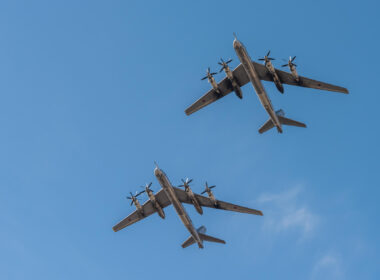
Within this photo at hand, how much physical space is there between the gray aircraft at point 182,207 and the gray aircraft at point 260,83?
37.0ft

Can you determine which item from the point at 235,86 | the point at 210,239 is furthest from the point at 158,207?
the point at 235,86

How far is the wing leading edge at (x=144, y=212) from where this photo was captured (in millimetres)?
75062

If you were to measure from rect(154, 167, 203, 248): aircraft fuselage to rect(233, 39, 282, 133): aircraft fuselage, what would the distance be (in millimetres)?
16248

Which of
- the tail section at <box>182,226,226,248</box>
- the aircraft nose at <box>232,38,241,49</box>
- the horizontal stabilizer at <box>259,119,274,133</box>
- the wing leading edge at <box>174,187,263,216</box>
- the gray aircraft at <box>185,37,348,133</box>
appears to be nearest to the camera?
the aircraft nose at <box>232,38,241,49</box>

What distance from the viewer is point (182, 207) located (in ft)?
230

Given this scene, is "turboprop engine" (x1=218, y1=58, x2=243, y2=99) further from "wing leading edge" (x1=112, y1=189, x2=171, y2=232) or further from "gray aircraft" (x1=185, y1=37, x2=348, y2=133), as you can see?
"wing leading edge" (x1=112, y1=189, x2=171, y2=232)

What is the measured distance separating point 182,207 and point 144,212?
8.03 meters

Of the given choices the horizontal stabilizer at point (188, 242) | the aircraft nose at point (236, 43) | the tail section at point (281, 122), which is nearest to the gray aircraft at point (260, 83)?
the tail section at point (281, 122)

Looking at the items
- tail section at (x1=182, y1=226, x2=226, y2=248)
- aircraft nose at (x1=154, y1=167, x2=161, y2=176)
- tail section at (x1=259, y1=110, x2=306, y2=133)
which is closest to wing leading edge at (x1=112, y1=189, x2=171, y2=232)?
tail section at (x1=182, y1=226, x2=226, y2=248)

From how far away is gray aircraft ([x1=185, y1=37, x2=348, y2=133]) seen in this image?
68875mm

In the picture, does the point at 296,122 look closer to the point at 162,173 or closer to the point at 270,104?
the point at 270,104

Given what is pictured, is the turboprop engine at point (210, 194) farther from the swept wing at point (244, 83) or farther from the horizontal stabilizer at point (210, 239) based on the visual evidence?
the swept wing at point (244, 83)

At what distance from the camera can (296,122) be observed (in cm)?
7406

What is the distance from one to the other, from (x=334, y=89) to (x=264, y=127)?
427 inches
